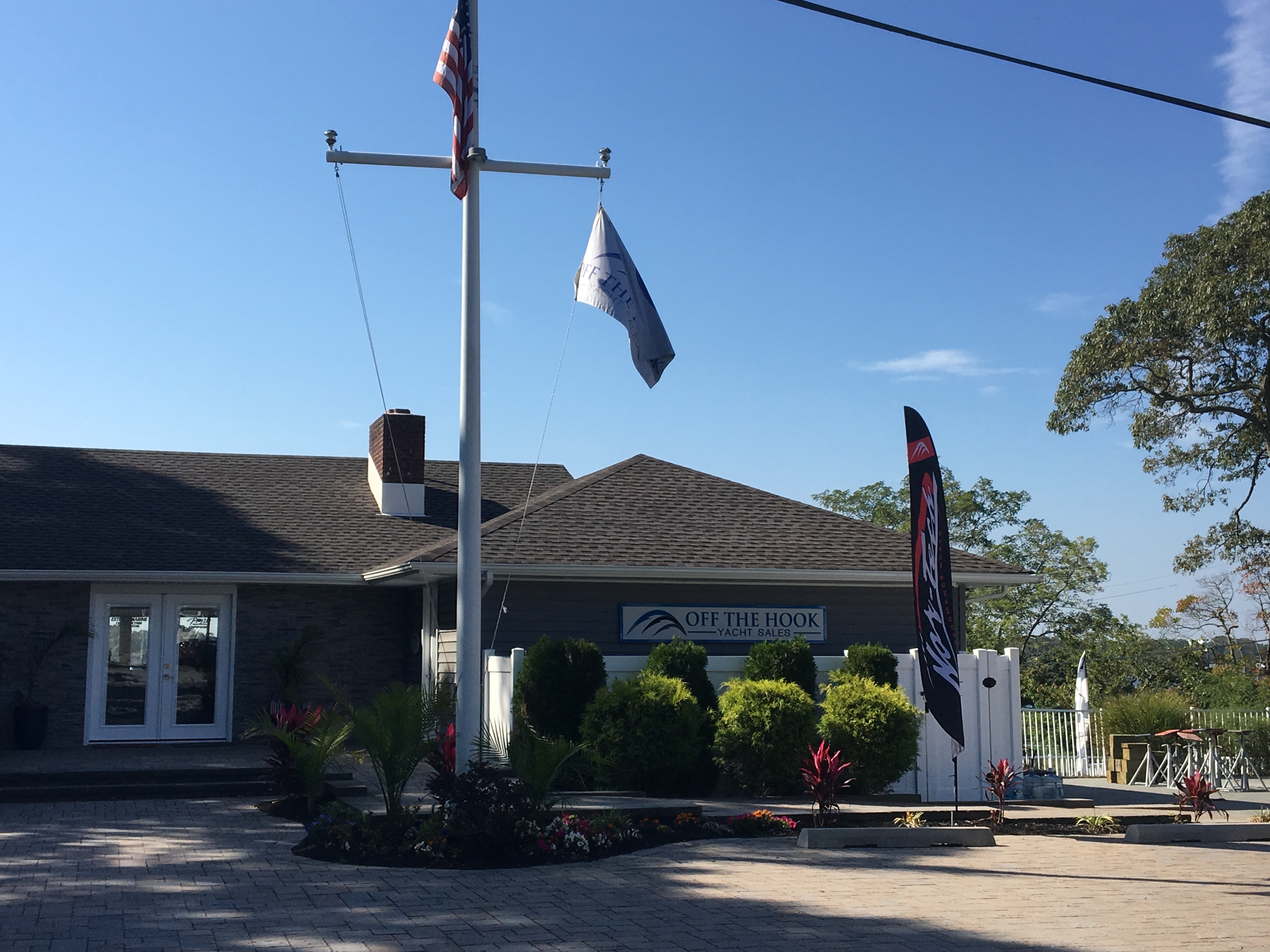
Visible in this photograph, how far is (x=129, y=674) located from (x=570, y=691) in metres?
7.72

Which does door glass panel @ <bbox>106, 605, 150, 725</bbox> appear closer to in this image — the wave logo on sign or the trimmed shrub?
the wave logo on sign

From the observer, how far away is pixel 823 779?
34.2ft

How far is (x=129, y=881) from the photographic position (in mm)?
8164

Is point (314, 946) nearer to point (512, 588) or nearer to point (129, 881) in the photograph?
point (129, 881)

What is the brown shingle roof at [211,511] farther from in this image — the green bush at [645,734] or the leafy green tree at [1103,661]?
the leafy green tree at [1103,661]

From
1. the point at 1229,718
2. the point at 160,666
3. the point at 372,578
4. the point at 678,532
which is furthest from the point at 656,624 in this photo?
the point at 1229,718

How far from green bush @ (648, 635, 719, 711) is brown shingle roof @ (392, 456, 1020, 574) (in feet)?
5.14

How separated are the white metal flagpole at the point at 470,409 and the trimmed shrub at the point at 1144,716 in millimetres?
12042

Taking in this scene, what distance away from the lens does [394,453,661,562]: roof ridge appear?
1487 cm

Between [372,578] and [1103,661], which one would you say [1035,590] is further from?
[372,578]

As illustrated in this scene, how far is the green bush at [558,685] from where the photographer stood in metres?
13.3

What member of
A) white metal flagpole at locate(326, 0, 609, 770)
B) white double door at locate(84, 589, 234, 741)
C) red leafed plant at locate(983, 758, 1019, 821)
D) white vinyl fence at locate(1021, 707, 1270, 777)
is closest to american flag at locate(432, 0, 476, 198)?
white metal flagpole at locate(326, 0, 609, 770)

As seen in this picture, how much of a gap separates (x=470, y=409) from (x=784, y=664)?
5.35 metres

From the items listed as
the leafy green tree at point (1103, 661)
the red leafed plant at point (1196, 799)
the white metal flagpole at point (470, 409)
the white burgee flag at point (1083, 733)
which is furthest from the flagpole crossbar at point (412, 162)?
the leafy green tree at point (1103, 661)
